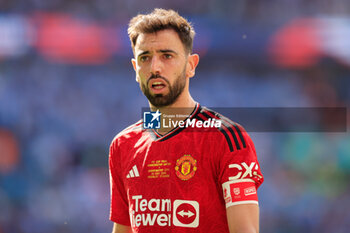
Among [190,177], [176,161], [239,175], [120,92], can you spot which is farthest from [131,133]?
[120,92]

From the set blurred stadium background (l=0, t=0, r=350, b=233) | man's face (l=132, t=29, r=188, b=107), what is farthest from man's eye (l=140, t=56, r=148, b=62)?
blurred stadium background (l=0, t=0, r=350, b=233)

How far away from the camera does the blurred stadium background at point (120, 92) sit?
762 cm

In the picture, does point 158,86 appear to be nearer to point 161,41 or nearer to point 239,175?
point 161,41

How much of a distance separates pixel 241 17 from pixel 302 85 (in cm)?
162

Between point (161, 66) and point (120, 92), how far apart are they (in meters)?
5.84

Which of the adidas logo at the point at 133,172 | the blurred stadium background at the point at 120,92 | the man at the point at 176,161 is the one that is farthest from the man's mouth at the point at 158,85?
the blurred stadium background at the point at 120,92

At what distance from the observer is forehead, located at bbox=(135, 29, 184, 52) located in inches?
109

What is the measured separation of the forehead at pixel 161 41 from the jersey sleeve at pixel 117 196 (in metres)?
0.68

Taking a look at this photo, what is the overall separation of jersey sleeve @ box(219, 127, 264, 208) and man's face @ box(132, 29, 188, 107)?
1.66 feet

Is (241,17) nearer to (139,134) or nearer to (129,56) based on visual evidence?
(129,56)

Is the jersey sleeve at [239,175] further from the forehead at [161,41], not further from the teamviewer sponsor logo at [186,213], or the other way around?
the forehead at [161,41]

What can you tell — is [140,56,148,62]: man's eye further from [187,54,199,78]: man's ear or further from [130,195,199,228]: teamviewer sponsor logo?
[130,195,199,228]: teamviewer sponsor logo

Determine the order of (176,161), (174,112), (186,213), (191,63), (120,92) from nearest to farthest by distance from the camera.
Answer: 1. (186,213)
2. (176,161)
3. (174,112)
4. (191,63)
5. (120,92)

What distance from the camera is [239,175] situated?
A: 8.10ft
